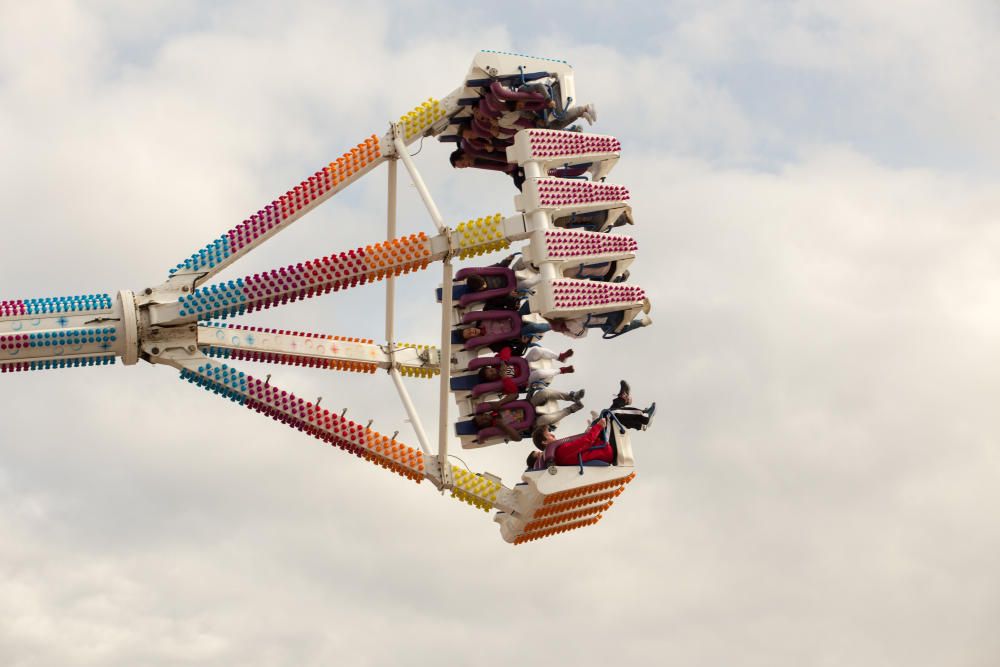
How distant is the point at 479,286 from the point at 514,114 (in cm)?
485

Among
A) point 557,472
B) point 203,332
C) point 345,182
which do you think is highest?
point 345,182

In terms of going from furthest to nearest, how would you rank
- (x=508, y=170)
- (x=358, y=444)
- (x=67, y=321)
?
(x=508, y=170) < (x=358, y=444) < (x=67, y=321)

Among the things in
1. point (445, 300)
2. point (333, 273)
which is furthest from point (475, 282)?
point (333, 273)

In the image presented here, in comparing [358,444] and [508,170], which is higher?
[508,170]

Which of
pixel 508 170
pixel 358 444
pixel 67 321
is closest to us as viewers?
pixel 67 321

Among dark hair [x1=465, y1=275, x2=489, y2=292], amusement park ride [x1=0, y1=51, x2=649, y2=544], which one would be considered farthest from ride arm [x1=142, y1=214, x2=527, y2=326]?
dark hair [x1=465, y1=275, x2=489, y2=292]

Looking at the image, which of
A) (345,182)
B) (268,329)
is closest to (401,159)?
(345,182)

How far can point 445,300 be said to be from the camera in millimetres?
55500

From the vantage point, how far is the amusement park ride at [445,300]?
174ft

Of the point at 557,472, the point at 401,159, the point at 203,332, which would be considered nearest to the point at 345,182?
the point at 401,159

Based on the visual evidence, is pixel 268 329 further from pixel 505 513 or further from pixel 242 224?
pixel 505 513

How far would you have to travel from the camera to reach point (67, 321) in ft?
172

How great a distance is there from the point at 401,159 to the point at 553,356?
687 centimetres

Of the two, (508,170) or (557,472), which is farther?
(508,170)
